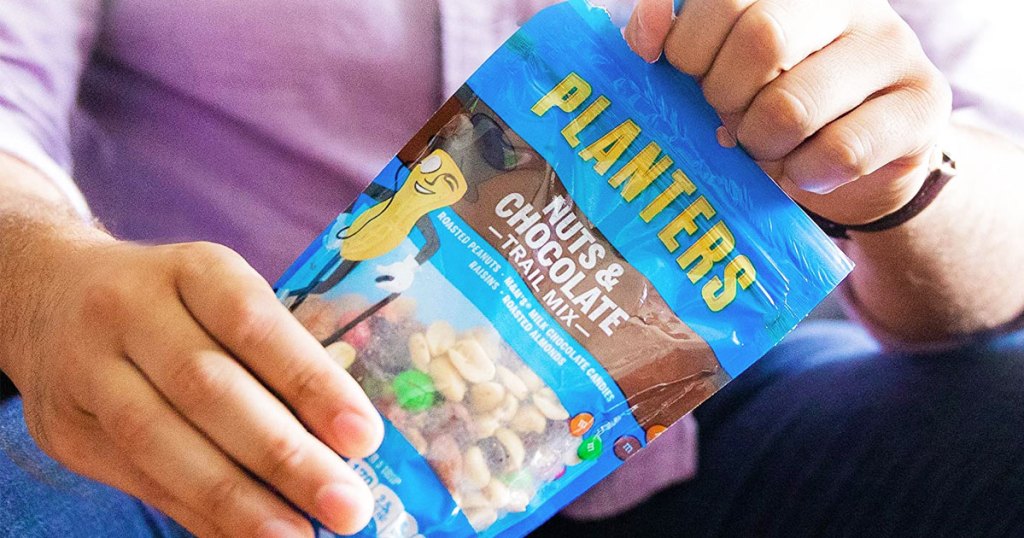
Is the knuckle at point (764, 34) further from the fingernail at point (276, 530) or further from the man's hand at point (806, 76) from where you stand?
the fingernail at point (276, 530)

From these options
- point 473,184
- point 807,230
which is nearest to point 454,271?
point 473,184

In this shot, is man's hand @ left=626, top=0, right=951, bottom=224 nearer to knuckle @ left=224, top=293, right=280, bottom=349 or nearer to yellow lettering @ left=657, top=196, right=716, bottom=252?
yellow lettering @ left=657, top=196, right=716, bottom=252

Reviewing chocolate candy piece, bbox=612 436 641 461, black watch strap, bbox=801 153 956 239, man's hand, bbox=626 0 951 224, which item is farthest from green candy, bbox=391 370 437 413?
black watch strap, bbox=801 153 956 239

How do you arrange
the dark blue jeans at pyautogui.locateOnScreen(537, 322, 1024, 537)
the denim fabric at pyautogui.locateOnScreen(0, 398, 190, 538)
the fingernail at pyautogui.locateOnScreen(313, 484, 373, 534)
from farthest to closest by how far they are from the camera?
the dark blue jeans at pyautogui.locateOnScreen(537, 322, 1024, 537), the denim fabric at pyautogui.locateOnScreen(0, 398, 190, 538), the fingernail at pyautogui.locateOnScreen(313, 484, 373, 534)

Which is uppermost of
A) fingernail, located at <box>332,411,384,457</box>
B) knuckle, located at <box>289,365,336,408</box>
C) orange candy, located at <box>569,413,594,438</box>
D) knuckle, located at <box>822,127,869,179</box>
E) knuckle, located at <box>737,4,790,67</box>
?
knuckle, located at <box>737,4,790,67</box>

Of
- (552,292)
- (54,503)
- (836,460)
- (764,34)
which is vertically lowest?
(836,460)

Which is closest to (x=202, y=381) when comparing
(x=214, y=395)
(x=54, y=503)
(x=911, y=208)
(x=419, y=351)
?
(x=214, y=395)

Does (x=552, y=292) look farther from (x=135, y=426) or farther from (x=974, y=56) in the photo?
(x=974, y=56)
